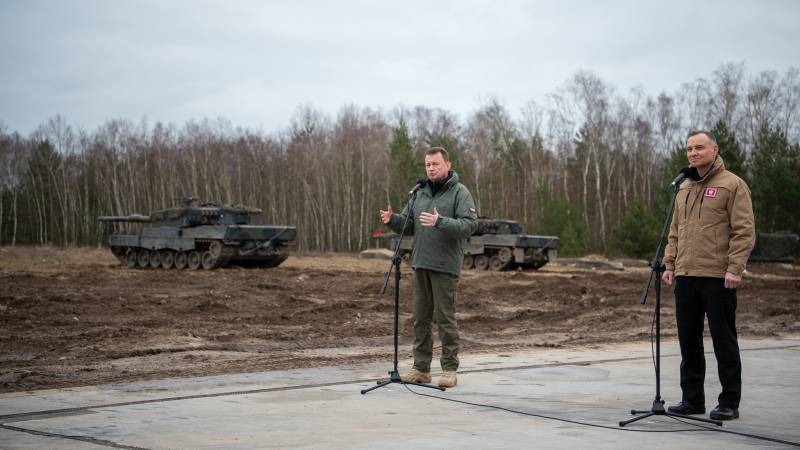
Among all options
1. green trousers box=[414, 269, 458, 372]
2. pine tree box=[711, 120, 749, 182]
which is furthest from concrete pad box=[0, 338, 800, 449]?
pine tree box=[711, 120, 749, 182]

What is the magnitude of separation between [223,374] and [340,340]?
3.90m

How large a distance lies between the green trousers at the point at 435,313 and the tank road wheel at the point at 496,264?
2476 cm

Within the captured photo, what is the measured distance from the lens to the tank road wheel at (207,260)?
30.2 meters

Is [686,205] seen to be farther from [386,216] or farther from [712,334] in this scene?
[386,216]

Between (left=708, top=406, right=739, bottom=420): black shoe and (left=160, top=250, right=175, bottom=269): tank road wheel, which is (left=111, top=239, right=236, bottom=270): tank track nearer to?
(left=160, top=250, right=175, bottom=269): tank road wheel

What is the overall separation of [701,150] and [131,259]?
2888 centimetres

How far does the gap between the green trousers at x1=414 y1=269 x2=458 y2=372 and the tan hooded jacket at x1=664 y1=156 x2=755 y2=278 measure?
1.88 m

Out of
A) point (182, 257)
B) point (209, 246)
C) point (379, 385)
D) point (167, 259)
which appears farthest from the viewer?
point (167, 259)

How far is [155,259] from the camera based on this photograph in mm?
32438

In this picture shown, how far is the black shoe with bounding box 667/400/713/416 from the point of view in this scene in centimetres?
644

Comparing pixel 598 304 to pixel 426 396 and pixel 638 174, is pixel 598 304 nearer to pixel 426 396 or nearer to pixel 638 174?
pixel 426 396

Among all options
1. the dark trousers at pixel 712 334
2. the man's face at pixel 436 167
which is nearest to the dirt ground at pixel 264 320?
the man's face at pixel 436 167

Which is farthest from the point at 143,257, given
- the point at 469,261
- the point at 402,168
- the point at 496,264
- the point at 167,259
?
the point at 402,168

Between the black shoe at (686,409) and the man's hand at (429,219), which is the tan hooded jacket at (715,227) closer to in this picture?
the black shoe at (686,409)
